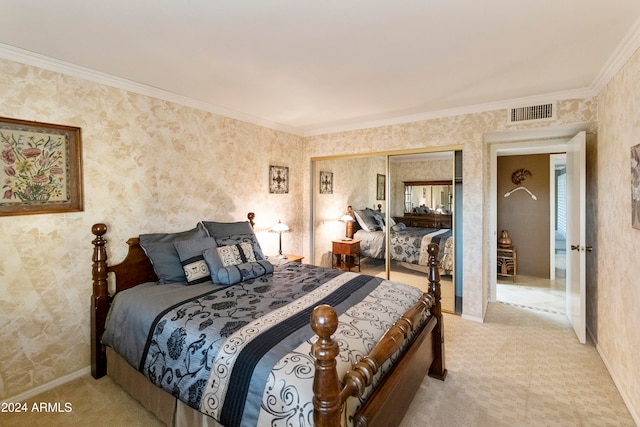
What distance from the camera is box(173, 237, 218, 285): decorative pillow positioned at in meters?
2.48

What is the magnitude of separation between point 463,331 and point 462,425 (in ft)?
4.69

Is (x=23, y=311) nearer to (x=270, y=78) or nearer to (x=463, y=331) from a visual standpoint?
(x=270, y=78)

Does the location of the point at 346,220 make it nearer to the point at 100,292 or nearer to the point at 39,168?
the point at 100,292

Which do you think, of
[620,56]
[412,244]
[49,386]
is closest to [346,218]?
[412,244]

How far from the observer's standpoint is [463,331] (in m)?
3.15

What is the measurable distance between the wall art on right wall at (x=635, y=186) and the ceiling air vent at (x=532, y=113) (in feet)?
4.04

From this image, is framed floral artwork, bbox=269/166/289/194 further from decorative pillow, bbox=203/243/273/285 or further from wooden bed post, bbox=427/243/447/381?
wooden bed post, bbox=427/243/447/381

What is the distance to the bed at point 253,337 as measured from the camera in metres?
1.27

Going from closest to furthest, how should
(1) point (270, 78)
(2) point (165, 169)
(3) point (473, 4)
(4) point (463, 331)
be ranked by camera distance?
1. (3) point (473, 4)
2. (1) point (270, 78)
3. (2) point (165, 169)
4. (4) point (463, 331)

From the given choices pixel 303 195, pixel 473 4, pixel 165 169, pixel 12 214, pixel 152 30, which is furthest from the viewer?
pixel 303 195

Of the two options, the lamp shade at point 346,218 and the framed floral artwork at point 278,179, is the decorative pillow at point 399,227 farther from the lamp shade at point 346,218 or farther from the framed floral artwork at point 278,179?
the framed floral artwork at point 278,179

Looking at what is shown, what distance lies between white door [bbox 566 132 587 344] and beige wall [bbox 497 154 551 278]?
1.68 metres

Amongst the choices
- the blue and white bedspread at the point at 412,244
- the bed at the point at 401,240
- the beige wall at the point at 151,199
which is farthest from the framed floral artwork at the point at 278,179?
the blue and white bedspread at the point at 412,244

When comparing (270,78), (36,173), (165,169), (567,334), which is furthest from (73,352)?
(567,334)
